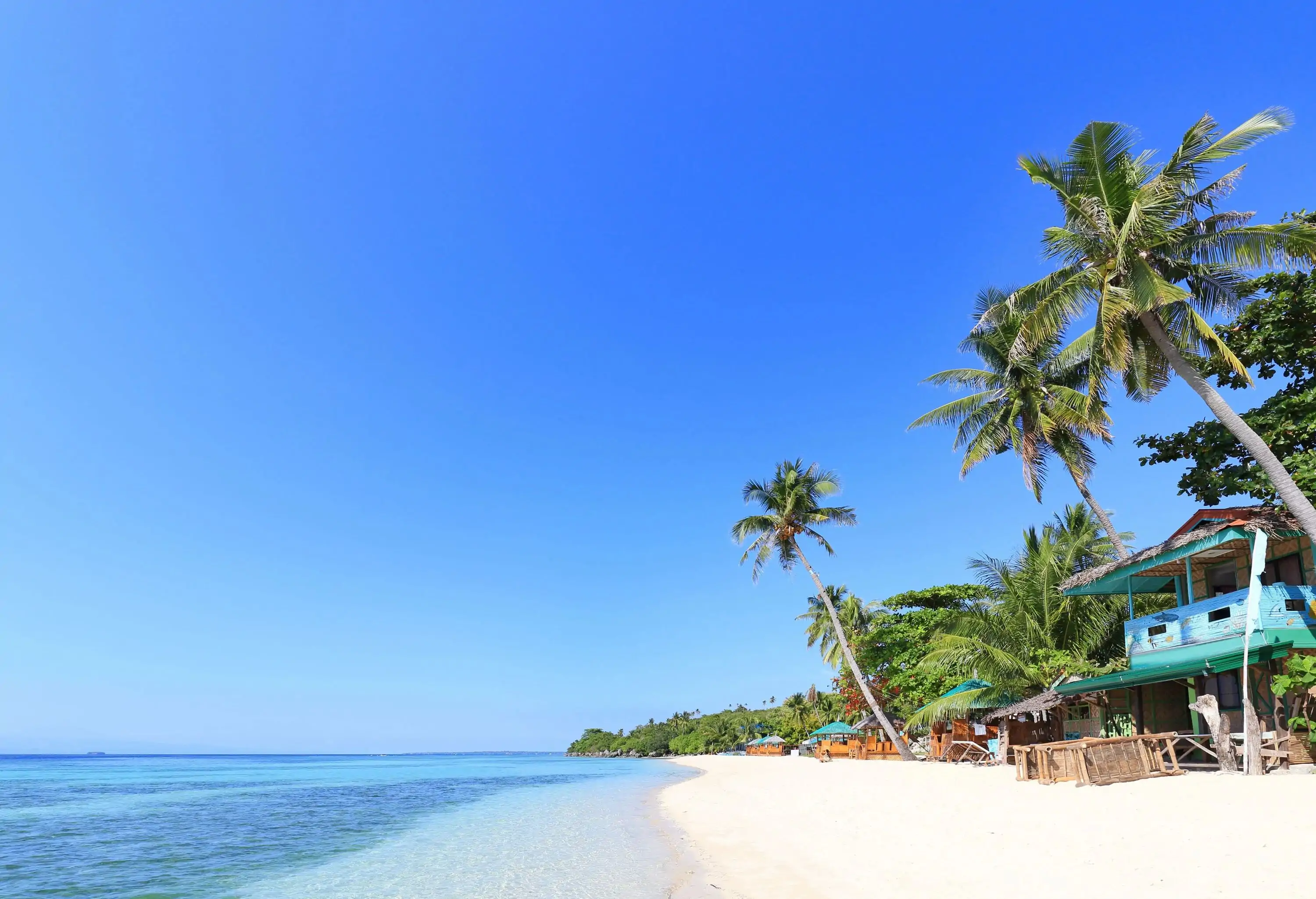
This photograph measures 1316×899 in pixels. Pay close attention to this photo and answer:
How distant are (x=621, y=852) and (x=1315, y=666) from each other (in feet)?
38.3

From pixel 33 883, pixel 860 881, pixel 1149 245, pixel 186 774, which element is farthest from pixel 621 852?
pixel 186 774

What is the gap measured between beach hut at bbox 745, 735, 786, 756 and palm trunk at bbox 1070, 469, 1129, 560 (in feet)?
127

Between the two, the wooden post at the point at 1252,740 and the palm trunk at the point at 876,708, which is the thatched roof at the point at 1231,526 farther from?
the palm trunk at the point at 876,708

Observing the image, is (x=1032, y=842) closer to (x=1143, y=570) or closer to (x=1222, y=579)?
(x=1143, y=570)

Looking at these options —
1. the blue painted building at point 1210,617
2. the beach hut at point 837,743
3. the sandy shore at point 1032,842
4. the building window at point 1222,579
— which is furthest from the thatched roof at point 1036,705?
the beach hut at point 837,743

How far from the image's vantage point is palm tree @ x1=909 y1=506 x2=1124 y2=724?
816 inches

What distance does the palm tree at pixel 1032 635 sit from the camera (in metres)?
20.7

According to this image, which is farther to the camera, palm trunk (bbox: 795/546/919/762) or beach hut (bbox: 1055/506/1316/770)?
palm trunk (bbox: 795/546/919/762)

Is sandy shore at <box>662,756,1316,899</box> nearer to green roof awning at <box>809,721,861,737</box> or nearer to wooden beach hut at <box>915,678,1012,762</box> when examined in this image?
wooden beach hut at <box>915,678,1012,762</box>

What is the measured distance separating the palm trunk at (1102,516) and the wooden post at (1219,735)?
6.12 meters

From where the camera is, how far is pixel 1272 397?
1544cm

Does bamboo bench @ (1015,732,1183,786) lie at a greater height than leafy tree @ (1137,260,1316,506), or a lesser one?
lesser

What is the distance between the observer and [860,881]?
315 inches

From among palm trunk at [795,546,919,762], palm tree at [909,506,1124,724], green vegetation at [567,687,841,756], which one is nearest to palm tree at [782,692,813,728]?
green vegetation at [567,687,841,756]
